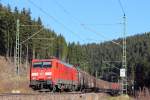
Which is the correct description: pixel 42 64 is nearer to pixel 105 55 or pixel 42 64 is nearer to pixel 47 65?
pixel 47 65

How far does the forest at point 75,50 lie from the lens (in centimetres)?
9161

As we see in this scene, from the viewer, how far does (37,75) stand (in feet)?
142

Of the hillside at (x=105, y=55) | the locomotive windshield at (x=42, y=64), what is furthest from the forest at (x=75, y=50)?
the locomotive windshield at (x=42, y=64)

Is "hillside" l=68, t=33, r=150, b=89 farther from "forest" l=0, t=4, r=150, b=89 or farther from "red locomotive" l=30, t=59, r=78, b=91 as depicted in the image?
"red locomotive" l=30, t=59, r=78, b=91

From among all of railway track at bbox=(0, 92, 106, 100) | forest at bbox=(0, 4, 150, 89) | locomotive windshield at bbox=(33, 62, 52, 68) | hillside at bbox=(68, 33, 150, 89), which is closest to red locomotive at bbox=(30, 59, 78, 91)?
locomotive windshield at bbox=(33, 62, 52, 68)

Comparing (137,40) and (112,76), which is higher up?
(137,40)

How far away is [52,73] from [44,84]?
1.33 m

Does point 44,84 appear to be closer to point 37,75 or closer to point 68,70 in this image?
point 37,75

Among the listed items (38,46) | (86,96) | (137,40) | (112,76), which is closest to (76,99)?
(86,96)

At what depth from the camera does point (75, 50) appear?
6265 inches

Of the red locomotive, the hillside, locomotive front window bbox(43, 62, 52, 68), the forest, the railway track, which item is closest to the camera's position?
the railway track

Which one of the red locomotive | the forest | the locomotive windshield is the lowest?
the red locomotive

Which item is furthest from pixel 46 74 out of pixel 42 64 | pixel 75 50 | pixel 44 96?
pixel 75 50

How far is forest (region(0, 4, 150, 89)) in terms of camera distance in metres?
91.6
